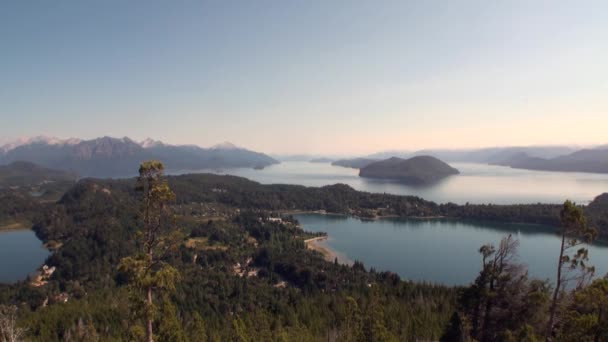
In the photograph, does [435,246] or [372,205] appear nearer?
[435,246]

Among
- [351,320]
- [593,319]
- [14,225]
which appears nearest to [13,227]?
[14,225]

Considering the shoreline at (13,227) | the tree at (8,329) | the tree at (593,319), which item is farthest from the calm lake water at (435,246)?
the shoreline at (13,227)

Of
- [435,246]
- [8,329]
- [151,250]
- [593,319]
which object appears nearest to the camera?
[151,250]

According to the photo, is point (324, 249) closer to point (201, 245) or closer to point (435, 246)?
point (435, 246)

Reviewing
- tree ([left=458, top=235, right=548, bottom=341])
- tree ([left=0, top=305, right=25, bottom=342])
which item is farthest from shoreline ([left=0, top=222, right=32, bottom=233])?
tree ([left=458, top=235, right=548, bottom=341])

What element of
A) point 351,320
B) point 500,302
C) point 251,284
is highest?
point 500,302

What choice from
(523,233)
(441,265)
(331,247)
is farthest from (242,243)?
(523,233)

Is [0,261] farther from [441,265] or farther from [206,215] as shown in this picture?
[441,265]
